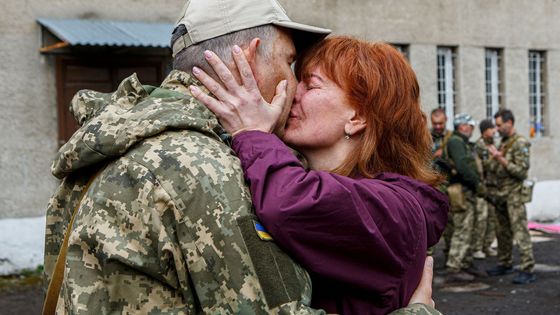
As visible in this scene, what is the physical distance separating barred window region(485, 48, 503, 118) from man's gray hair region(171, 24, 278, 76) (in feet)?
46.1

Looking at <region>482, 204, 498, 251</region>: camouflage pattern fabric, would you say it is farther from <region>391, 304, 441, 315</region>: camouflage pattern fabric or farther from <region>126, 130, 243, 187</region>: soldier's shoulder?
<region>126, 130, 243, 187</region>: soldier's shoulder

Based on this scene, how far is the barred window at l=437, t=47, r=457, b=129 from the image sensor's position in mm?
14992

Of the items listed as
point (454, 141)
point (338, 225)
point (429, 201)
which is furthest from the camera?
point (454, 141)

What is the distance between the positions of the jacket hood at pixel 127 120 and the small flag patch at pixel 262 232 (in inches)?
10.7

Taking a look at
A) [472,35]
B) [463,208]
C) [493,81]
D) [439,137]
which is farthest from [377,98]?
[493,81]

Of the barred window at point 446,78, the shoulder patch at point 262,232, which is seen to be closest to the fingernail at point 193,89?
the shoulder patch at point 262,232

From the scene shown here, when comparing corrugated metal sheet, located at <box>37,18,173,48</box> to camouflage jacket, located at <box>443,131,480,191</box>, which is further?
corrugated metal sheet, located at <box>37,18,173,48</box>

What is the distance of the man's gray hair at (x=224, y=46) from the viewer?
213 cm

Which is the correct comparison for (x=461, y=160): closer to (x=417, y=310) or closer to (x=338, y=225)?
(x=417, y=310)

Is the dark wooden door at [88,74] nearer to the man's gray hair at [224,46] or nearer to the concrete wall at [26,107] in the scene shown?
the concrete wall at [26,107]

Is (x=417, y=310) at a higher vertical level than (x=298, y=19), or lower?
lower

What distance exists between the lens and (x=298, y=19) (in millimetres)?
12867

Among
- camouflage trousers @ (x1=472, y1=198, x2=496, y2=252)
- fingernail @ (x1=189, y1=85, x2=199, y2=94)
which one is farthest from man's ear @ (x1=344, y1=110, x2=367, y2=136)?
camouflage trousers @ (x1=472, y1=198, x2=496, y2=252)

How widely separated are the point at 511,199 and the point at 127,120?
8241mm
